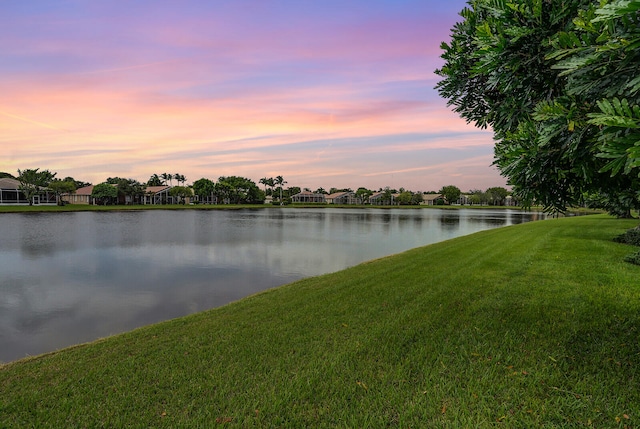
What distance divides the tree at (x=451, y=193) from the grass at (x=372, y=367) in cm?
16895

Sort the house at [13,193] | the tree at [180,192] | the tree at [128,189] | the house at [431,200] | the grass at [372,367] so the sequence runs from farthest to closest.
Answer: the house at [431,200] → the tree at [180,192] → the tree at [128,189] → the house at [13,193] → the grass at [372,367]

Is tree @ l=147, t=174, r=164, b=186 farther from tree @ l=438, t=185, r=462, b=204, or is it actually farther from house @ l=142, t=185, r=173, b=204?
tree @ l=438, t=185, r=462, b=204

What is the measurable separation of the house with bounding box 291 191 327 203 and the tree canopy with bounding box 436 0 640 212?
160 m

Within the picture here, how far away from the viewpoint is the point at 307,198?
16562 cm

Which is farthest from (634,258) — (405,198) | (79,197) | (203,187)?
(405,198)

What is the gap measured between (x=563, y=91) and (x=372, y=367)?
450 centimetres

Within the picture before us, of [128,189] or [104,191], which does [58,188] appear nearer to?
[104,191]

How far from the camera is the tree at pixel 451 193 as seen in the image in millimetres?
167125

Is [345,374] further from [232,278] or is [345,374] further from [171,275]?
[171,275]

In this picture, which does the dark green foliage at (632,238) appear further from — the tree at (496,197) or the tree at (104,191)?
the tree at (496,197)

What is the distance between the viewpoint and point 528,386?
14.6ft

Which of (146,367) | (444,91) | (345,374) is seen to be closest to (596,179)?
(444,91)

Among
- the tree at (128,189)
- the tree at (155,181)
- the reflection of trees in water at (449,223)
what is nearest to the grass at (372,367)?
the reflection of trees in water at (449,223)

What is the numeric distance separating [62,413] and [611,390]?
7.10 meters
